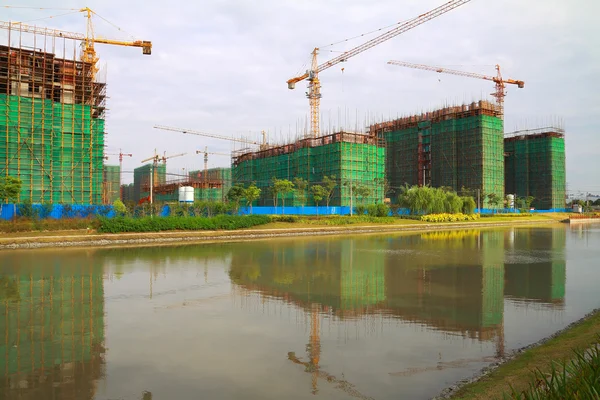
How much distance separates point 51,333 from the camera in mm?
9664

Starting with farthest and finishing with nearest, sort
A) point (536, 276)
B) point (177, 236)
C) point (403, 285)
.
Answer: point (177, 236) → point (536, 276) → point (403, 285)

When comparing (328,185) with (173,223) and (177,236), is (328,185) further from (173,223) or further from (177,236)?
(177,236)

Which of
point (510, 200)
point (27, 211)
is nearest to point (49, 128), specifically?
point (27, 211)

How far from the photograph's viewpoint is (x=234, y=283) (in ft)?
51.3

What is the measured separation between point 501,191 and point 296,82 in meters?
43.1

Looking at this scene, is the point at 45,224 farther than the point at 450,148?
No

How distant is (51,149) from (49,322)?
38038 mm

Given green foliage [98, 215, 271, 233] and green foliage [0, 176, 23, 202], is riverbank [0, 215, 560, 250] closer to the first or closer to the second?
green foliage [98, 215, 271, 233]

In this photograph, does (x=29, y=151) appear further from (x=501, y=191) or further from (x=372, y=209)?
(x=501, y=191)

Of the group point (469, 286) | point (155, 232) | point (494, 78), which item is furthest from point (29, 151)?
point (494, 78)

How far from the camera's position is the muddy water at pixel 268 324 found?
7.24 metres

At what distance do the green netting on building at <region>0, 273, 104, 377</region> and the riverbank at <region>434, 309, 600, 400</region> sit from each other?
6.58m

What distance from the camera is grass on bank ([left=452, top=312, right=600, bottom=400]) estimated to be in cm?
614

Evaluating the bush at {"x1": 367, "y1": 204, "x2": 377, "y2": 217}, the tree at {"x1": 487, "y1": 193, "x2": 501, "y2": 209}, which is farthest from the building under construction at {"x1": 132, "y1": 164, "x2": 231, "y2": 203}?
the tree at {"x1": 487, "y1": 193, "x2": 501, "y2": 209}
